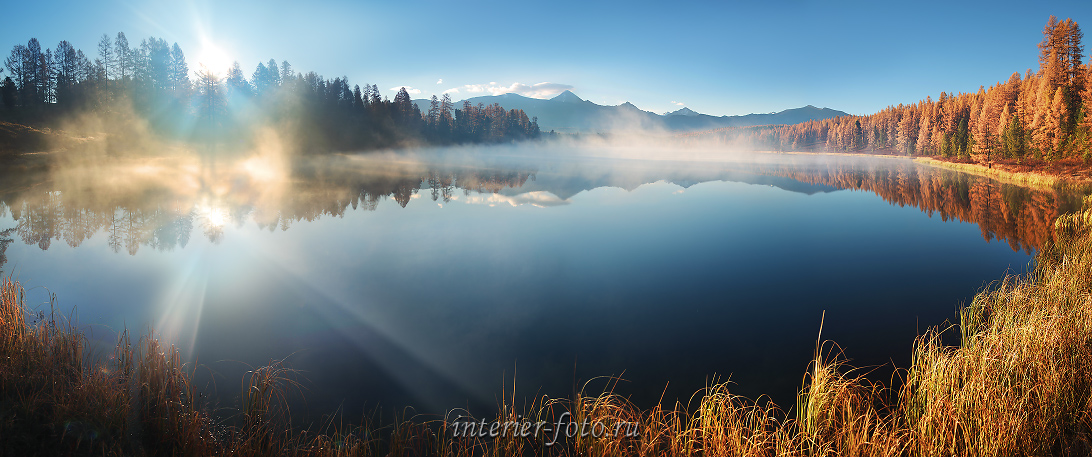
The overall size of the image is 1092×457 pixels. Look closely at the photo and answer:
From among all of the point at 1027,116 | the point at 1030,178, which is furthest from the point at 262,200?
the point at 1027,116

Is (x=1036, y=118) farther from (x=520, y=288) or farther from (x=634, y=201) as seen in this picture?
(x=520, y=288)

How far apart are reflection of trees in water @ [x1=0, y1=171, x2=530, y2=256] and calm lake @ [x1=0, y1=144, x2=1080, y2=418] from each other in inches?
5.4

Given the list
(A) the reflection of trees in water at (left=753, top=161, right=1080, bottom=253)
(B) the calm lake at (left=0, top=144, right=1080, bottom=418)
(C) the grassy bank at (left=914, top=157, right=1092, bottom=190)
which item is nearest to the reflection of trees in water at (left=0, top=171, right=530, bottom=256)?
(B) the calm lake at (left=0, top=144, right=1080, bottom=418)

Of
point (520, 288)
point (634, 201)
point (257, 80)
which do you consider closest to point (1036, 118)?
point (634, 201)

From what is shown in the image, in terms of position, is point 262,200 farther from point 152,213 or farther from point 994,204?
point 994,204

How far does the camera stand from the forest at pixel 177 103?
49375 millimetres

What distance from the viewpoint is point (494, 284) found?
10250 mm

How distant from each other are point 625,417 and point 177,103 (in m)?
75.6

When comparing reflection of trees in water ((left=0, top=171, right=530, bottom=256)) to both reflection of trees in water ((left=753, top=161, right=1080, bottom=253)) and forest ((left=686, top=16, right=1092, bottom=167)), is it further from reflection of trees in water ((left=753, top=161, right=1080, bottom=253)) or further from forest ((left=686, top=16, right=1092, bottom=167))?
forest ((left=686, top=16, right=1092, bottom=167))

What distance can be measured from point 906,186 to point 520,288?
38.1 metres

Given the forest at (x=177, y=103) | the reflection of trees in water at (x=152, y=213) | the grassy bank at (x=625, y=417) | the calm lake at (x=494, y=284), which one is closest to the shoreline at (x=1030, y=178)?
the calm lake at (x=494, y=284)

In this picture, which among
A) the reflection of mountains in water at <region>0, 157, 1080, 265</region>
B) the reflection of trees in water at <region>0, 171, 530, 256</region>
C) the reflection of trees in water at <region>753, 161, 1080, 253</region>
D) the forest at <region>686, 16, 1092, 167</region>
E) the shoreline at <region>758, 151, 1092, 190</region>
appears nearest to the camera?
the reflection of trees in water at <region>0, 171, 530, 256</region>

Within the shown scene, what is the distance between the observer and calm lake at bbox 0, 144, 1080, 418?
650 centimetres

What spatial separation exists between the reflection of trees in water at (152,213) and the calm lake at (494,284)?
137 mm
